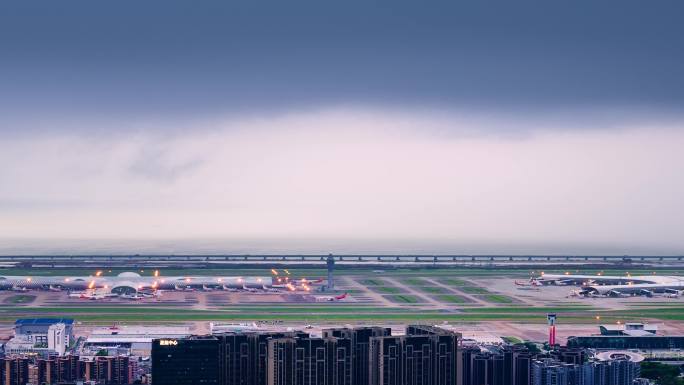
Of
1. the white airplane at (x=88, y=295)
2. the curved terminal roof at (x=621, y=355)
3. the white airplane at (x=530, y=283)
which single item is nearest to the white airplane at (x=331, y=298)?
the white airplane at (x=88, y=295)

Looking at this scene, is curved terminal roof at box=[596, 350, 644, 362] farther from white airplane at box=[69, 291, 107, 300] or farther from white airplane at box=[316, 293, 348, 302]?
white airplane at box=[69, 291, 107, 300]

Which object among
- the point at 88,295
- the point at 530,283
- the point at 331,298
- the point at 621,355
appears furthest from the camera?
the point at 530,283

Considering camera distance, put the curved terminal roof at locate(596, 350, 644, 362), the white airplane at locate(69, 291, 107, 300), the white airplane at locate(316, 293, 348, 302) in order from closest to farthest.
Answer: the curved terminal roof at locate(596, 350, 644, 362) → the white airplane at locate(316, 293, 348, 302) → the white airplane at locate(69, 291, 107, 300)

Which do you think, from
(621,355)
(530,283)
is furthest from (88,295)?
(621,355)

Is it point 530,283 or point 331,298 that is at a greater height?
point 530,283

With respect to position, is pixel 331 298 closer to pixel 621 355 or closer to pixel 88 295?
pixel 88 295

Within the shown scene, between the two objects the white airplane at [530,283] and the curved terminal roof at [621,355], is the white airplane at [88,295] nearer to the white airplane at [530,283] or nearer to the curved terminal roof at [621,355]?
the white airplane at [530,283]

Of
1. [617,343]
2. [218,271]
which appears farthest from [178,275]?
[617,343]

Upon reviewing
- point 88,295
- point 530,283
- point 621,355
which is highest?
point 530,283

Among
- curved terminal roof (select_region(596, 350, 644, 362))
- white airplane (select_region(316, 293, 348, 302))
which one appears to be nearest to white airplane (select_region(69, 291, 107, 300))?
white airplane (select_region(316, 293, 348, 302))

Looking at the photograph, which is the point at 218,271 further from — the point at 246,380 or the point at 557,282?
the point at 246,380

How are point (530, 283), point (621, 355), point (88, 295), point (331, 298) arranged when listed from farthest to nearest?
point (530, 283), point (88, 295), point (331, 298), point (621, 355)
